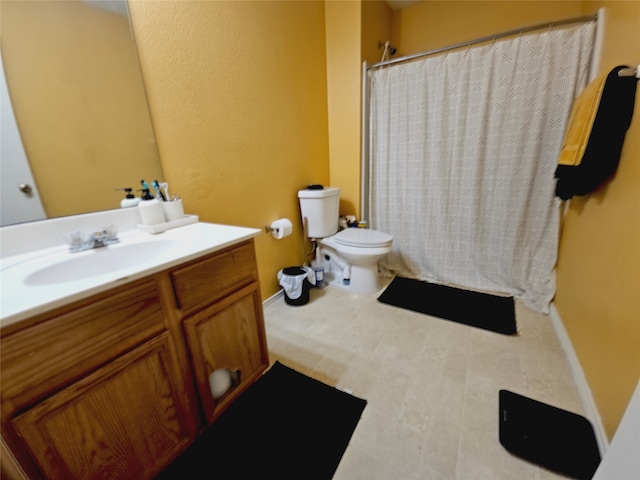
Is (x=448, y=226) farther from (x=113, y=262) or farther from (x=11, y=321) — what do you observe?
(x=11, y=321)

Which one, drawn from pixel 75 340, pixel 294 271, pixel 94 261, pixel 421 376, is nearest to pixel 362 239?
pixel 294 271

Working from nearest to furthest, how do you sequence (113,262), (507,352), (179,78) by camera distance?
1. (113,262)
2. (179,78)
3. (507,352)

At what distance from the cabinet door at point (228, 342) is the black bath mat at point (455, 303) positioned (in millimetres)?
1079

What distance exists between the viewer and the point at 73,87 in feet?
3.21

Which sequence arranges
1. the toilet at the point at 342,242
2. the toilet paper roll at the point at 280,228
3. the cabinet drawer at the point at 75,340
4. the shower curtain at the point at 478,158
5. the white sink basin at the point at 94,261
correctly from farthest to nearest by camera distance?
1. the toilet at the point at 342,242
2. the toilet paper roll at the point at 280,228
3. the shower curtain at the point at 478,158
4. the white sink basin at the point at 94,261
5. the cabinet drawer at the point at 75,340

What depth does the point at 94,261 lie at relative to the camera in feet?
3.01

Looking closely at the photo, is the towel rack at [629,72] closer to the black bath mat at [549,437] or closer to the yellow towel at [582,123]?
the yellow towel at [582,123]

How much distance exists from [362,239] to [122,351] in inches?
61.3

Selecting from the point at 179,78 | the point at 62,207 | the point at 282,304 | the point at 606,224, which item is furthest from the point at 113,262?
the point at 606,224

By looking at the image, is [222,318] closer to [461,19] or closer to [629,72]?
[629,72]

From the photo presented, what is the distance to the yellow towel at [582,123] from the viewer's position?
117 cm

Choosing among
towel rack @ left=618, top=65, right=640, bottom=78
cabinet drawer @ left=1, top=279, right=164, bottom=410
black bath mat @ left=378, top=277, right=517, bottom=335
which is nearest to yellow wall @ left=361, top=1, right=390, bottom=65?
towel rack @ left=618, top=65, right=640, bottom=78

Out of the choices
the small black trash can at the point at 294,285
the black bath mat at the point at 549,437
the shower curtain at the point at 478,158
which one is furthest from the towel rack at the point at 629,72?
the small black trash can at the point at 294,285

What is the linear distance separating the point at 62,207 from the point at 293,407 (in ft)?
3.93
